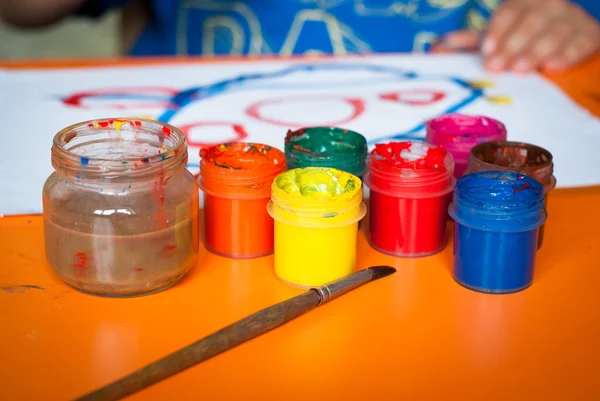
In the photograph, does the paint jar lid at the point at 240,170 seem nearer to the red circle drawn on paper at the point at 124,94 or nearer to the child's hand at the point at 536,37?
the red circle drawn on paper at the point at 124,94

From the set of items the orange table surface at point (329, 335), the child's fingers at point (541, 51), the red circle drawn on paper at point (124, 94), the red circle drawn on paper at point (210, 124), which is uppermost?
the child's fingers at point (541, 51)

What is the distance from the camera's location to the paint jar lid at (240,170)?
0.69 meters

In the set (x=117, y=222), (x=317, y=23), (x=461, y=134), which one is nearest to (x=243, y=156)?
(x=117, y=222)

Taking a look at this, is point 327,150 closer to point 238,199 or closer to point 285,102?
point 238,199

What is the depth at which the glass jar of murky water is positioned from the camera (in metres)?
0.61

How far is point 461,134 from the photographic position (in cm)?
83

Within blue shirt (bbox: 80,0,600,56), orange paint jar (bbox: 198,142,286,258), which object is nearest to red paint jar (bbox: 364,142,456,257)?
orange paint jar (bbox: 198,142,286,258)

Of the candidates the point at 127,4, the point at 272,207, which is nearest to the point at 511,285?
the point at 272,207

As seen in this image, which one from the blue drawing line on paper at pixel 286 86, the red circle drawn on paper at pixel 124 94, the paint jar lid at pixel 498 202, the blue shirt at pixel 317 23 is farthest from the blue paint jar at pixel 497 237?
the blue shirt at pixel 317 23

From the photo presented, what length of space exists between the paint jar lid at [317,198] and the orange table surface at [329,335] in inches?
2.6

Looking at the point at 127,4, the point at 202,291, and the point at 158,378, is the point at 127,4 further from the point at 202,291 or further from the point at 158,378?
the point at 158,378

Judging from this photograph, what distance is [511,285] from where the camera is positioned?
646 millimetres

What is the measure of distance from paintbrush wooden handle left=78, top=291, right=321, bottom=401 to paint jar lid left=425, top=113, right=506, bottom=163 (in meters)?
0.27

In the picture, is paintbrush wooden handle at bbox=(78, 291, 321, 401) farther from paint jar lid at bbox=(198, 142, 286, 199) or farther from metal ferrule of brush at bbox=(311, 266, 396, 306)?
paint jar lid at bbox=(198, 142, 286, 199)
